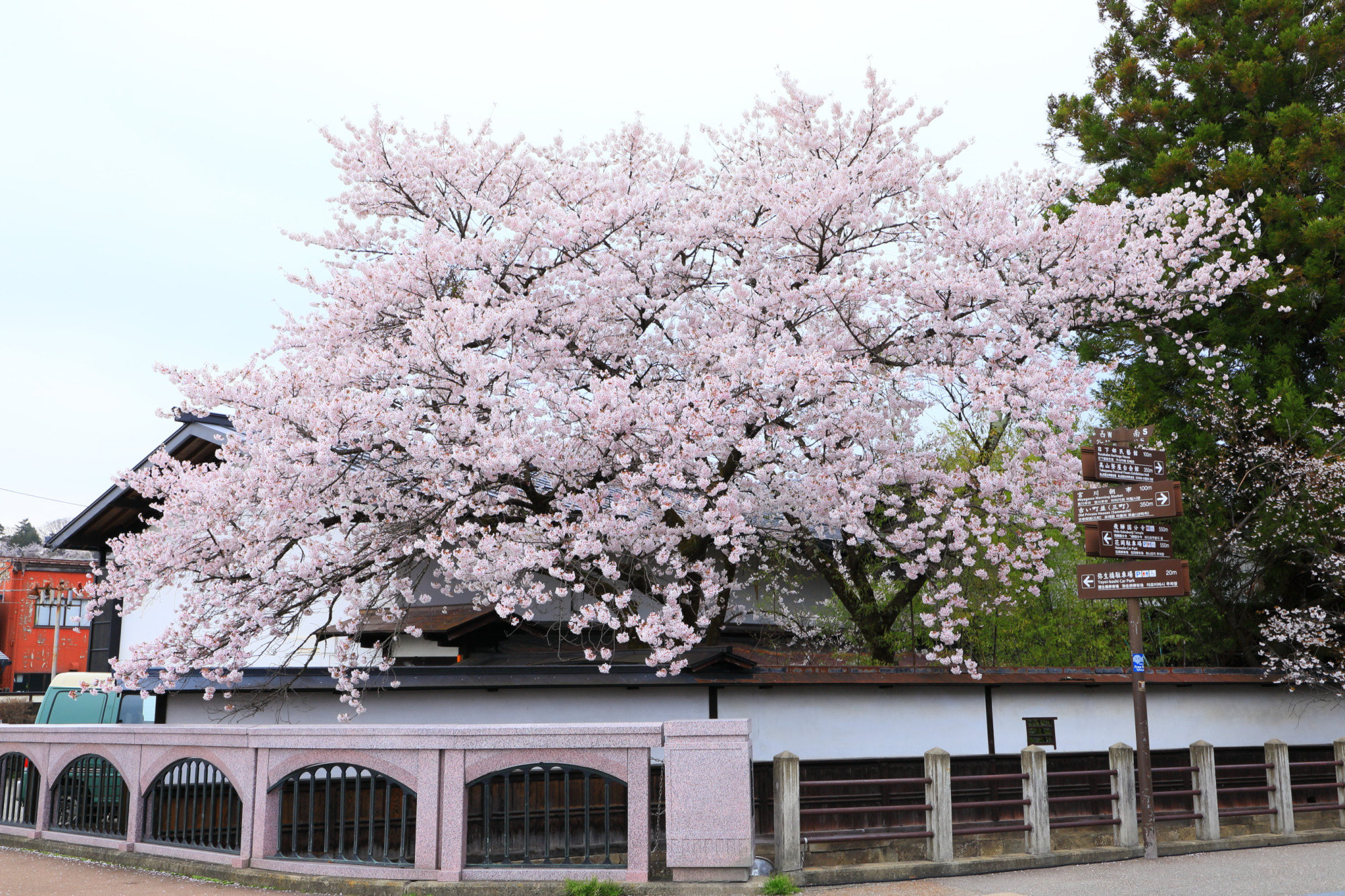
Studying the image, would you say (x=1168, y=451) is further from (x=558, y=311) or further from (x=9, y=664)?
(x=9, y=664)

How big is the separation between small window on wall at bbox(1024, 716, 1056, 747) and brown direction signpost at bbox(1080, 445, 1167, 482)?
4221mm

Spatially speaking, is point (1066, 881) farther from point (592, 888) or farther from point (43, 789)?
point (43, 789)

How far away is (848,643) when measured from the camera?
64.8ft

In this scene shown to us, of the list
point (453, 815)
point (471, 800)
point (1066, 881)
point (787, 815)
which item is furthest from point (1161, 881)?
point (453, 815)

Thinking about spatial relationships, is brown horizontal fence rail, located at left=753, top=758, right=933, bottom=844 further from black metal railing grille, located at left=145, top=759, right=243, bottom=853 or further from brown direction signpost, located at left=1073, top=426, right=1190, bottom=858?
black metal railing grille, located at left=145, top=759, right=243, bottom=853

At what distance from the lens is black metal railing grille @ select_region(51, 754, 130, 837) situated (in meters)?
11.9

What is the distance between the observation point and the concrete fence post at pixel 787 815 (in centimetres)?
952

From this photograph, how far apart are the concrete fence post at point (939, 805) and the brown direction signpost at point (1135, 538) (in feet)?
9.53

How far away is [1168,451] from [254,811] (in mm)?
17561

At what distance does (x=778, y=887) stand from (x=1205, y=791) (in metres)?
6.82

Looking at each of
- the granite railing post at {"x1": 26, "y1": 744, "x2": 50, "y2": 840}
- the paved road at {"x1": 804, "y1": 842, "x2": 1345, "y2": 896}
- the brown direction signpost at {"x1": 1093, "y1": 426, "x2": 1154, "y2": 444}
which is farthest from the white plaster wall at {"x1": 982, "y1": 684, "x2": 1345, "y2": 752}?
the granite railing post at {"x1": 26, "y1": 744, "x2": 50, "y2": 840}

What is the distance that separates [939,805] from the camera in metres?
10.5

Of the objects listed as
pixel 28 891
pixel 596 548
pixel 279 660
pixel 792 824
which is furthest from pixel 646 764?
pixel 279 660

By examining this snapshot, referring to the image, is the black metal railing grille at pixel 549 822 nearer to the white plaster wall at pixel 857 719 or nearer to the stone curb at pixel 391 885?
the stone curb at pixel 391 885
